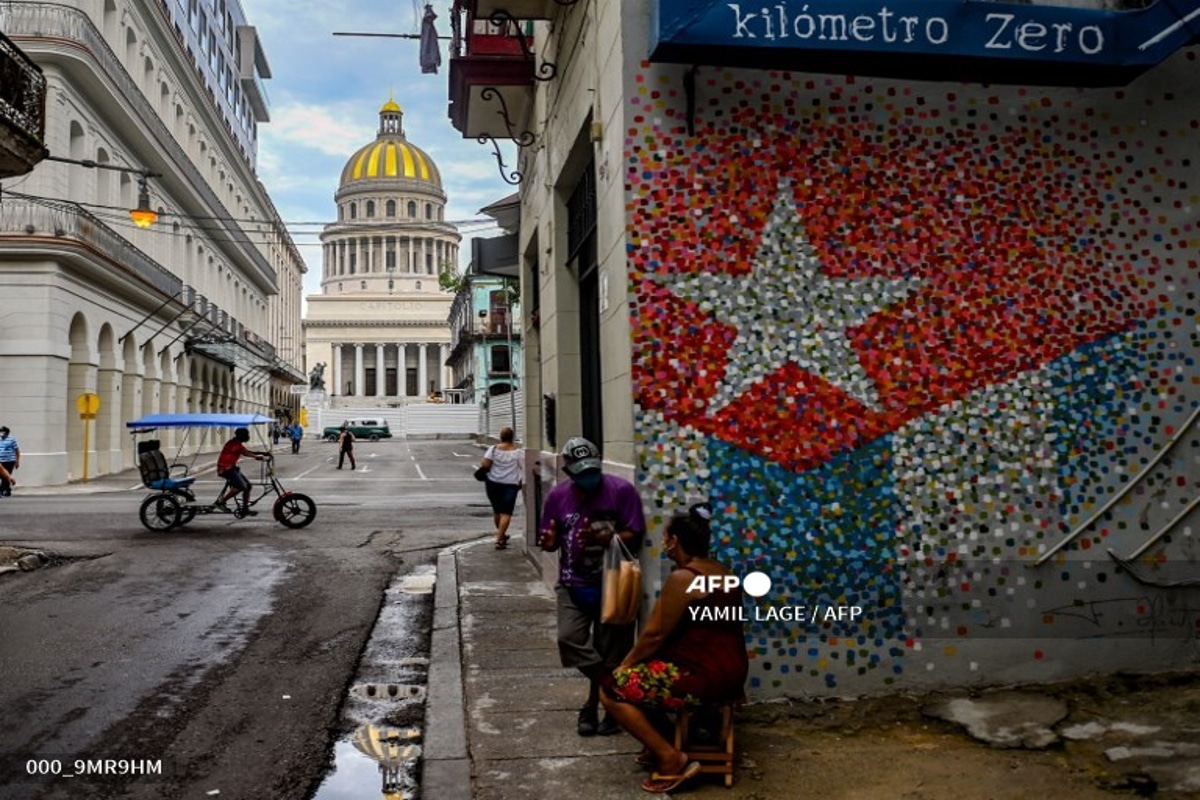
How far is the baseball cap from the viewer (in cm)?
561

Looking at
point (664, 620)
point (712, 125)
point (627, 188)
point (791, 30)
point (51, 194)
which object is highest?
point (51, 194)

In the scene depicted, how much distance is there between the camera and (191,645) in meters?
8.41

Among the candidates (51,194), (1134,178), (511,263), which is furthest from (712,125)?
(51,194)

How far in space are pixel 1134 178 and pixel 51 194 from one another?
28.6 meters

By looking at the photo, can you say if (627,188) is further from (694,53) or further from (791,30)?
(791,30)

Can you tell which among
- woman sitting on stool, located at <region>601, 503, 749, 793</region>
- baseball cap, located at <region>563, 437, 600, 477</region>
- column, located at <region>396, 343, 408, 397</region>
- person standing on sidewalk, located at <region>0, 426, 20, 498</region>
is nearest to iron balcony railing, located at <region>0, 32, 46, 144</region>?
baseball cap, located at <region>563, 437, 600, 477</region>

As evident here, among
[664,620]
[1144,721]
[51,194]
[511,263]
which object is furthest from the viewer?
[51,194]

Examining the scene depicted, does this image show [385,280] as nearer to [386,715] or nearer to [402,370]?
[402,370]

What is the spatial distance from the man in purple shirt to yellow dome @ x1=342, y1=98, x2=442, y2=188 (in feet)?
460

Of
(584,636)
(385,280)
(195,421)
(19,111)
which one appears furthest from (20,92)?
(385,280)

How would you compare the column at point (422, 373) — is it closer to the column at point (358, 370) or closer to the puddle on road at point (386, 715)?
the column at point (358, 370)

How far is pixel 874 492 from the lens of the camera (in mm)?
6582

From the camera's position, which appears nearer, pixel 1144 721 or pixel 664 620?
pixel 664 620

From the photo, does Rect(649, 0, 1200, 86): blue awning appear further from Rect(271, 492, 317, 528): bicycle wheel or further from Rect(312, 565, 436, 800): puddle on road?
Rect(271, 492, 317, 528): bicycle wheel
